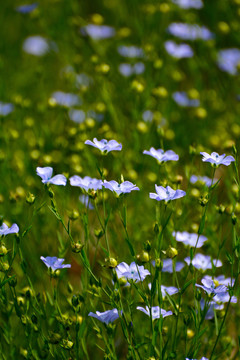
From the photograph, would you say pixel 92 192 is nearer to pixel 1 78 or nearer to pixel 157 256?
pixel 157 256

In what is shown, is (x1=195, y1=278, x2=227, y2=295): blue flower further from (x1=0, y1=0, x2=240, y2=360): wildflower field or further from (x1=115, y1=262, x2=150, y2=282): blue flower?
(x1=115, y1=262, x2=150, y2=282): blue flower

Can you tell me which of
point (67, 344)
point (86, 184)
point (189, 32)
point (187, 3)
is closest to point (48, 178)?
point (86, 184)

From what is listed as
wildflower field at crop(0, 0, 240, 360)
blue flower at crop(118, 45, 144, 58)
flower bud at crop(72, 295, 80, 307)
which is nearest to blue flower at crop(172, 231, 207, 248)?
wildflower field at crop(0, 0, 240, 360)

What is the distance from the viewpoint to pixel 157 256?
54.2 inches

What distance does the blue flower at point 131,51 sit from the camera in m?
2.88

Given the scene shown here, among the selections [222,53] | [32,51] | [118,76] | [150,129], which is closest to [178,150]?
[150,129]

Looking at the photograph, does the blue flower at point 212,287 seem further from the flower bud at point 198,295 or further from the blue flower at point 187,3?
the blue flower at point 187,3

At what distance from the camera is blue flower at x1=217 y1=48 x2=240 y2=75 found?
2893 mm

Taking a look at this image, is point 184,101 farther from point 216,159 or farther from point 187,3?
point 216,159

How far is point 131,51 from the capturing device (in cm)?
292

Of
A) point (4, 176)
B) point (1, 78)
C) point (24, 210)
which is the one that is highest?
point (1, 78)

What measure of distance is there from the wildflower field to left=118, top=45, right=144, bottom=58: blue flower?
0.07 feet

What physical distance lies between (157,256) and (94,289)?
0.28 metres

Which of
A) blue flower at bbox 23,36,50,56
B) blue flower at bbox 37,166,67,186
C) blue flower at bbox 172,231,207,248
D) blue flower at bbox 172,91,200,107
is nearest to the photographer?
blue flower at bbox 37,166,67,186
